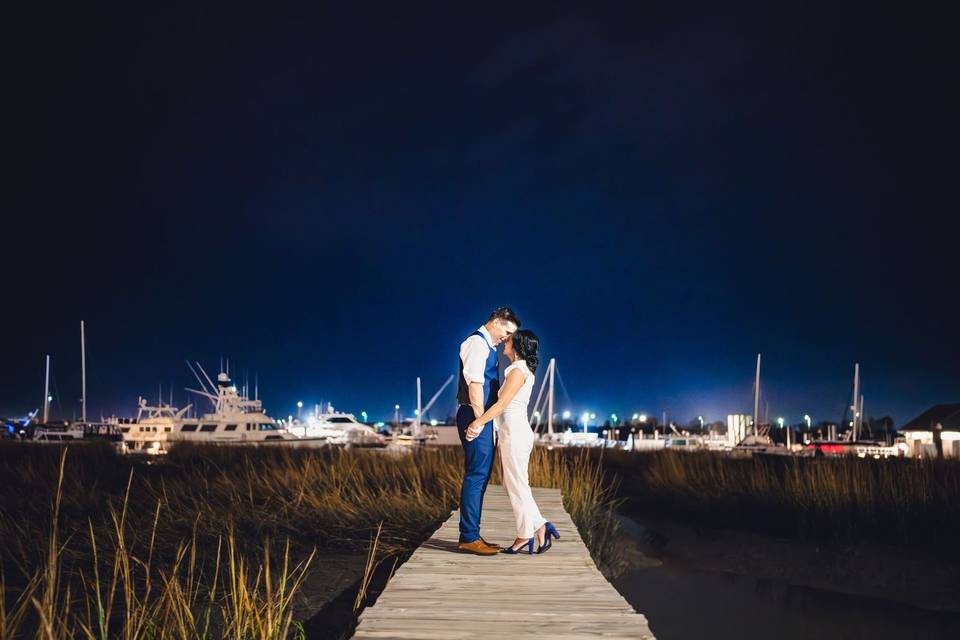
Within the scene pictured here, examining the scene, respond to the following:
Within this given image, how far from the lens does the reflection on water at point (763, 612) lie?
10445 millimetres

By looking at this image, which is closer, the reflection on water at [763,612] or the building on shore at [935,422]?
the reflection on water at [763,612]

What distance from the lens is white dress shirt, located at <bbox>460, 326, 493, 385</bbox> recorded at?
641 centimetres

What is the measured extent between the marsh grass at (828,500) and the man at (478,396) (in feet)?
24.5

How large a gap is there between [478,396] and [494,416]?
0.23 meters

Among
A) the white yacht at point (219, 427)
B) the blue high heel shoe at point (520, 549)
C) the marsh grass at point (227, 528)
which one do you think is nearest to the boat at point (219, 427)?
the white yacht at point (219, 427)

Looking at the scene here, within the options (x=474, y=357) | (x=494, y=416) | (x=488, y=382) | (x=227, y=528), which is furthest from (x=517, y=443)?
(x=227, y=528)

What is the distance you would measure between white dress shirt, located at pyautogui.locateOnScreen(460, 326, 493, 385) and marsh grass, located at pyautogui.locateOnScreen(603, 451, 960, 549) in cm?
810

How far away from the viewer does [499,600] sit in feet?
17.6

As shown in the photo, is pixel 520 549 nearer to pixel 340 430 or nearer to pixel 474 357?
pixel 474 357

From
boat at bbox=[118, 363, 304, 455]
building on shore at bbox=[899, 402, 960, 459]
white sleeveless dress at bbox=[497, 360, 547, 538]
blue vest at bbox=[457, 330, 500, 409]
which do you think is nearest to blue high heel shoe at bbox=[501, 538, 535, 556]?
white sleeveless dress at bbox=[497, 360, 547, 538]

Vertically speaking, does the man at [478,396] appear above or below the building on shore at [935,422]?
above

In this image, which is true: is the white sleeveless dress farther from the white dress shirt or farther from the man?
the white dress shirt

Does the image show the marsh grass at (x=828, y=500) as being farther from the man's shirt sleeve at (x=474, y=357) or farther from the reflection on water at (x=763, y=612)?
the man's shirt sleeve at (x=474, y=357)

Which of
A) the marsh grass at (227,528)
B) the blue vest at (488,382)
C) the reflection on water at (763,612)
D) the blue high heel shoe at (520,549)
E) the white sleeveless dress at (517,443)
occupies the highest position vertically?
the blue vest at (488,382)
